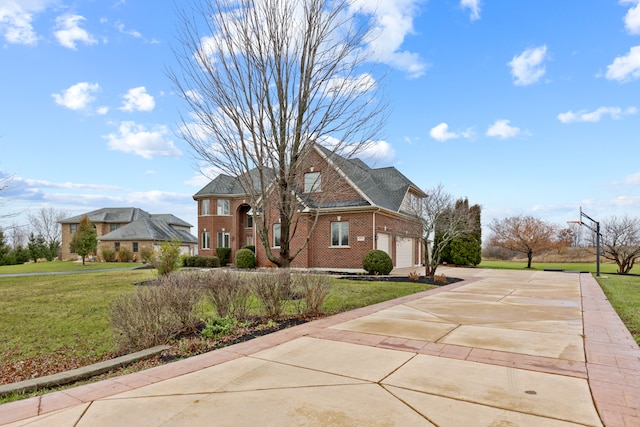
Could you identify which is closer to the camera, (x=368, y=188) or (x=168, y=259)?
(x=168, y=259)

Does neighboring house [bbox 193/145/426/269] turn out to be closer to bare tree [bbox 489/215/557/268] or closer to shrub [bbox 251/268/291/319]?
bare tree [bbox 489/215/557/268]

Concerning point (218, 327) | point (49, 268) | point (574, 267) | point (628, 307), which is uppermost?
point (218, 327)

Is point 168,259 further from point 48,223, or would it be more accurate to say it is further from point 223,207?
point 48,223

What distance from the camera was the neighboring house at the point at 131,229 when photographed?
146 feet

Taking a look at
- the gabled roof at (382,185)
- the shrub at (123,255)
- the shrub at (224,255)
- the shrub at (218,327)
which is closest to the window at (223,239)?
the shrub at (224,255)

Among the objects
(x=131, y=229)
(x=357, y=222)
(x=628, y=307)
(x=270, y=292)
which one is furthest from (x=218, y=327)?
(x=131, y=229)

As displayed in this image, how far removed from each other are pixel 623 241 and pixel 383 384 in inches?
1119

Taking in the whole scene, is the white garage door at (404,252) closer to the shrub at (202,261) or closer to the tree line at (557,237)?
the tree line at (557,237)

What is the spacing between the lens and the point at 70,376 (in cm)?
453

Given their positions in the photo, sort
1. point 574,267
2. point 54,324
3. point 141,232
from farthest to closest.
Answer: point 141,232 → point 574,267 → point 54,324

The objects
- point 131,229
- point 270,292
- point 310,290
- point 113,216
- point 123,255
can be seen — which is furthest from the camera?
point 113,216

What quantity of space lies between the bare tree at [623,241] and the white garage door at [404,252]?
40.8ft

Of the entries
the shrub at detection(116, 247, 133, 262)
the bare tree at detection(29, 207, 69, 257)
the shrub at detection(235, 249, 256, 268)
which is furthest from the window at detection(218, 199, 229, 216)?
the bare tree at detection(29, 207, 69, 257)

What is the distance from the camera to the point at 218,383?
4.01 m
